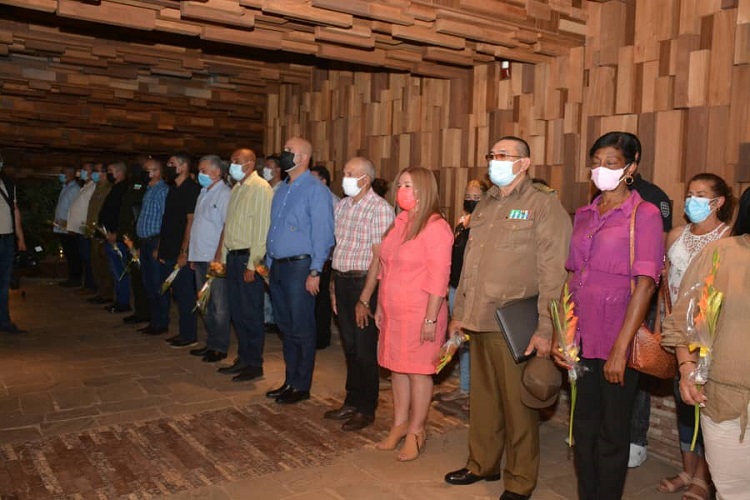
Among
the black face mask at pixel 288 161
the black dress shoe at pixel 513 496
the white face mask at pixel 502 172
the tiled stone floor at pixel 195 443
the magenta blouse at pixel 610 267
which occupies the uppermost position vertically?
the black face mask at pixel 288 161

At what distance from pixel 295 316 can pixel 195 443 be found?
3.47ft

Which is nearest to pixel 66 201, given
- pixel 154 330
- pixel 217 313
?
pixel 154 330

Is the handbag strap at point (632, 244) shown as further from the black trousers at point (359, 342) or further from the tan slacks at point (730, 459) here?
the black trousers at point (359, 342)

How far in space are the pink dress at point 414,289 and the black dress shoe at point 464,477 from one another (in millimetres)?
526

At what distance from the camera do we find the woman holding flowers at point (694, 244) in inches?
125

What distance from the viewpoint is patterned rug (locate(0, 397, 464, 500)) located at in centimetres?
329

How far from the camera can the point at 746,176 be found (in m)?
3.50

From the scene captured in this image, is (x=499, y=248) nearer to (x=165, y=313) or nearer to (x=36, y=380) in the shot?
(x=36, y=380)

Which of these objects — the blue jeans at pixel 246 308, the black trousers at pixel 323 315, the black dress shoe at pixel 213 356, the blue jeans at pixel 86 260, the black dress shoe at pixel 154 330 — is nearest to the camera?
the blue jeans at pixel 246 308

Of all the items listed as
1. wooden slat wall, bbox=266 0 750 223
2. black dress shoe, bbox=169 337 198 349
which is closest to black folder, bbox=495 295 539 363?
wooden slat wall, bbox=266 0 750 223

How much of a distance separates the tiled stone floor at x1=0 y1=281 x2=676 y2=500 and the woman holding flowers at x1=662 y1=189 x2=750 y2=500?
1.22 m

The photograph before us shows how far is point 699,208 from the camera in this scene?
316 centimetres

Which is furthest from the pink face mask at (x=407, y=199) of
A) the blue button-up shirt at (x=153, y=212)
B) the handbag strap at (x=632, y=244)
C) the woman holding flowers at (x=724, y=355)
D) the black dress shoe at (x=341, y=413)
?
the blue button-up shirt at (x=153, y=212)

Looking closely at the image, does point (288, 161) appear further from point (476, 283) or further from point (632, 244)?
point (632, 244)
